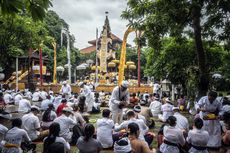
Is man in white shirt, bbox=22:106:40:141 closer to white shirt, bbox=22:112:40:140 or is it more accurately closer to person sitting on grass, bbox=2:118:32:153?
white shirt, bbox=22:112:40:140

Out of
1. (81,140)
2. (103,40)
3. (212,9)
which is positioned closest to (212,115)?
(212,9)

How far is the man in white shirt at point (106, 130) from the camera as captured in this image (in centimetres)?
920

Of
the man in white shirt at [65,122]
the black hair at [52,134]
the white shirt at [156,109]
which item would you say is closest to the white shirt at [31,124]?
the man in white shirt at [65,122]

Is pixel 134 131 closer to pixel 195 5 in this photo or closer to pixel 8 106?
pixel 195 5

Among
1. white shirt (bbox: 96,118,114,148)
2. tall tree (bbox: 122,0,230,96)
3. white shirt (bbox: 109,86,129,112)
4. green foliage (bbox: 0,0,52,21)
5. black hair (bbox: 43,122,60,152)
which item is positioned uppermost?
tall tree (bbox: 122,0,230,96)

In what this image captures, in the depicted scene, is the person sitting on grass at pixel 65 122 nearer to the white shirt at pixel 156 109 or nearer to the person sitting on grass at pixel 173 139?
the person sitting on grass at pixel 173 139

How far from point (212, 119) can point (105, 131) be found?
123 inches

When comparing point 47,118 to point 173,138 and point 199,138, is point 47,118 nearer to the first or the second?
point 173,138

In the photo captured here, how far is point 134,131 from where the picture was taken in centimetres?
577

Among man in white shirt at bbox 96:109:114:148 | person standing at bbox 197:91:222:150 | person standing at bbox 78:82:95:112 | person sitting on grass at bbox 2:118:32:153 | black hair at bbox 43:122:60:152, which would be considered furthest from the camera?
person standing at bbox 78:82:95:112

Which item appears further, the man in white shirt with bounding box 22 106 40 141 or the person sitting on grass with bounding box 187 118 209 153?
the man in white shirt with bounding box 22 106 40 141

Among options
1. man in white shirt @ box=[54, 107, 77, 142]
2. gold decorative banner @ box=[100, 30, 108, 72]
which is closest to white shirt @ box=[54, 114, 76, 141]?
man in white shirt @ box=[54, 107, 77, 142]

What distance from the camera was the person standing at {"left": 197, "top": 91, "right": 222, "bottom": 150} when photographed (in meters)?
9.74

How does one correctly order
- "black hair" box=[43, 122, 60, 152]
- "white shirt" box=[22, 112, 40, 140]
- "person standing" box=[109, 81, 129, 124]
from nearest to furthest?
"black hair" box=[43, 122, 60, 152]
"white shirt" box=[22, 112, 40, 140]
"person standing" box=[109, 81, 129, 124]
